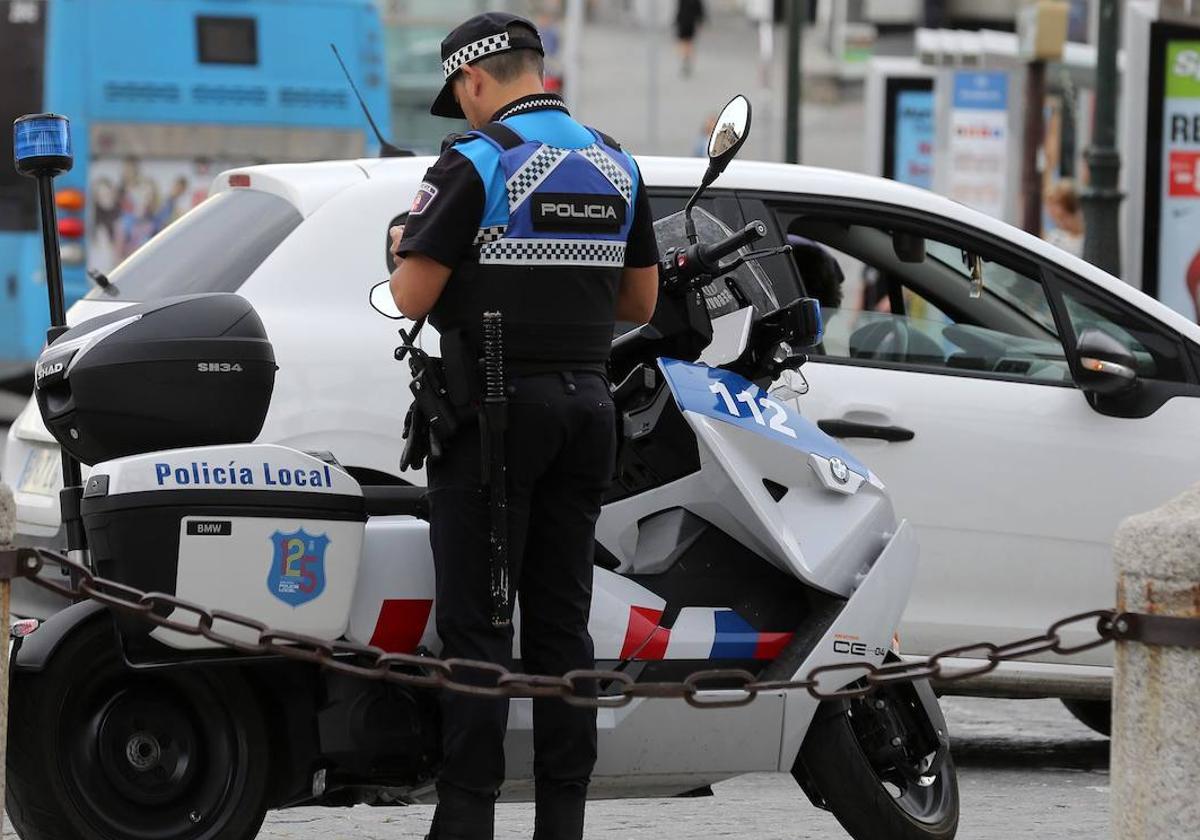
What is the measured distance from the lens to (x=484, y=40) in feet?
14.5

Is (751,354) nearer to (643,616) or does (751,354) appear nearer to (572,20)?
(643,616)

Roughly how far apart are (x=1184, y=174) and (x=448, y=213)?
29.4ft

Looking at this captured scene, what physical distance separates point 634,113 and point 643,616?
90.7 feet

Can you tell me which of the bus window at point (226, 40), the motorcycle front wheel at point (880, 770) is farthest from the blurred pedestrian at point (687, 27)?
the motorcycle front wheel at point (880, 770)

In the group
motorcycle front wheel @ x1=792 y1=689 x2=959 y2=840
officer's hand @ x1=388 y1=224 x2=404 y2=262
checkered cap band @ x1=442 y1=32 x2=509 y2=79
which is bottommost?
motorcycle front wheel @ x1=792 y1=689 x2=959 y2=840

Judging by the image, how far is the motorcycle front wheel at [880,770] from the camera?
4.86m

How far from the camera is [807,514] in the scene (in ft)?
16.1

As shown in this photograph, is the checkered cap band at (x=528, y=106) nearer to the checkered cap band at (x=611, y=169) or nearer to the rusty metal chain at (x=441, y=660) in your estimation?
the checkered cap band at (x=611, y=169)

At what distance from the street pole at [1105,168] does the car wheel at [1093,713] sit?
5571mm

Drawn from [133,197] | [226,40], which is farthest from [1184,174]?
[133,197]

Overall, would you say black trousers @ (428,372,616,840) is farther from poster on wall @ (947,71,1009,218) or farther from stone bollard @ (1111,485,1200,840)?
poster on wall @ (947,71,1009,218)

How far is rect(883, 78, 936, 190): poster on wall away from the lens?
18.6 meters

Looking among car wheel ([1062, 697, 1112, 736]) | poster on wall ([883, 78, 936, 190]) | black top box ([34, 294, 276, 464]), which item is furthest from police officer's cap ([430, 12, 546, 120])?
poster on wall ([883, 78, 936, 190])

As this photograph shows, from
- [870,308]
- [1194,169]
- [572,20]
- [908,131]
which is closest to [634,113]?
[572,20]
